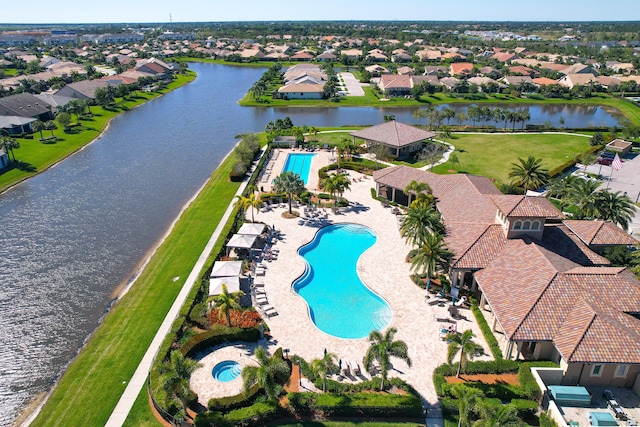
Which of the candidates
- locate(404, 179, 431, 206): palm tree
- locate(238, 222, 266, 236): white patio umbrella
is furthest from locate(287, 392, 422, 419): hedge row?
locate(404, 179, 431, 206): palm tree

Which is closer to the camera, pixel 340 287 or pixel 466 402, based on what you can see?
pixel 466 402

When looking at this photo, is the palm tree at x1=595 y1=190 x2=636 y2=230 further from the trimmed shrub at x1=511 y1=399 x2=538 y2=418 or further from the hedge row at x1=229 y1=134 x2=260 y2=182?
the hedge row at x1=229 y1=134 x2=260 y2=182

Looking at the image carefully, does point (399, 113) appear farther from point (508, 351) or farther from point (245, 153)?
point (508, 351)

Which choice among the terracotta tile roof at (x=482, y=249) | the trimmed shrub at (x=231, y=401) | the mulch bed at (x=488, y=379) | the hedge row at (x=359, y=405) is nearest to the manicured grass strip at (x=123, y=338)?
the trimmed shrub at (x=231, y=401)

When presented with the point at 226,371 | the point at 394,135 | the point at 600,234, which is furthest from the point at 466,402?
the point at 394,135

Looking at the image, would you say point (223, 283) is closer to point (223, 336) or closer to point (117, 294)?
point (223, 336)

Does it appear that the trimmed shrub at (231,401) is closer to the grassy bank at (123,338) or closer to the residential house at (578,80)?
the grassy bank at (123,338)

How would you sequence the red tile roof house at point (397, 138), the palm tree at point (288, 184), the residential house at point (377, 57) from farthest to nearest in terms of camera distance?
the residential house at point (377, 57)
the red tile roof house at point (397, 138)
the palm tree at point (288, 184)
